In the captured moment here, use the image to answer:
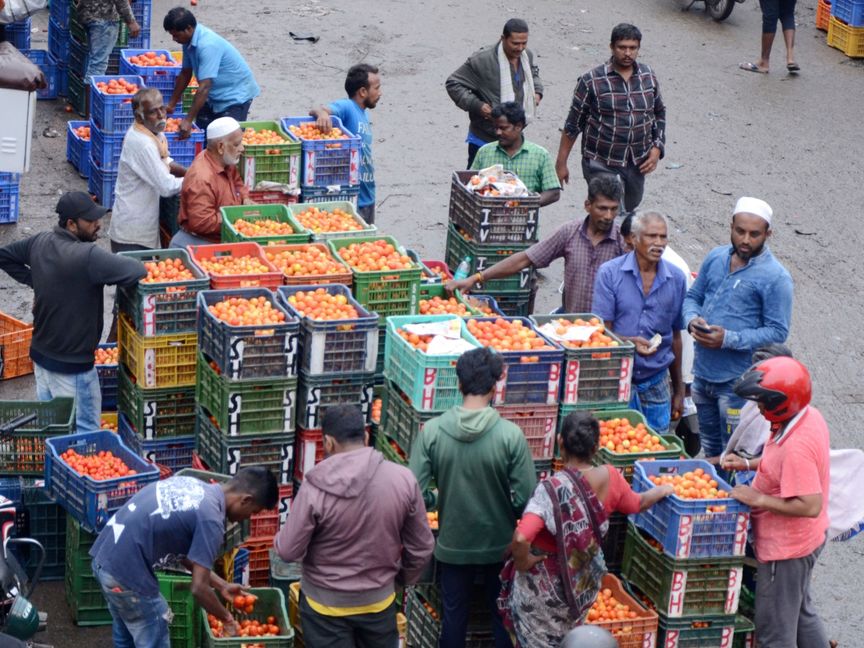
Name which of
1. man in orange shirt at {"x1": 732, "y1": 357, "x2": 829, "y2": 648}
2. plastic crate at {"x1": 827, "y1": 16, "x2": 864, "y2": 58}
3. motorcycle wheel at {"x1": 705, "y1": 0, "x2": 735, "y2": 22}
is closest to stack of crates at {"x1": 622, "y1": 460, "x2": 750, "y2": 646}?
man in orange shirt at {"x1": 732, "y1": 357, "x2": 829, "y2": 648}

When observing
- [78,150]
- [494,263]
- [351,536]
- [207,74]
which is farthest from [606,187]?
[78,150]

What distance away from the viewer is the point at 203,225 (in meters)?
9.80

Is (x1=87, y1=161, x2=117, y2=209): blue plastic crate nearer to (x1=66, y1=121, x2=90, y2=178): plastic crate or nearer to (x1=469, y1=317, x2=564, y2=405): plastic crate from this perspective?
(x1=66, y1=121, x2=90, y2=178): plastic crate

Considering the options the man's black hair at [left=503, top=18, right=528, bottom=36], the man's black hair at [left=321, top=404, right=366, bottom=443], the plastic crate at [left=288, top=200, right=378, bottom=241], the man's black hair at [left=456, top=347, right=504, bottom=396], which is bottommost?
the plastic crate at [left=288, top=200, right=378, bottom=241]

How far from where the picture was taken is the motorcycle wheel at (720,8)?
64.2 feet

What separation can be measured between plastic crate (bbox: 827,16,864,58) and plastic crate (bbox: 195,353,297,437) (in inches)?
527

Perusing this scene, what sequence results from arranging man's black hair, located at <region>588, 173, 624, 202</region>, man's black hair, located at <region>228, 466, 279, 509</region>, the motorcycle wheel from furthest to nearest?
the motorcycle wheel, man's black hair, located at <region>588, 173, 624, 202</region>, man's black hair, located at <region>228, 466, 279, 509</region>

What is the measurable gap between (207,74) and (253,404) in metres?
5.45

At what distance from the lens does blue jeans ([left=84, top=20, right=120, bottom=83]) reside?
1452cm

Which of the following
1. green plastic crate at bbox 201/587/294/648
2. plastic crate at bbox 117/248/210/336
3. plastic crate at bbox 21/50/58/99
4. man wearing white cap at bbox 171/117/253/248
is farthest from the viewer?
plastic crate at bbox 21/50/58/99

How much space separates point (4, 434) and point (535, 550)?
3.34 m

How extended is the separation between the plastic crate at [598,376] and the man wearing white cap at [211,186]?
3.24 m

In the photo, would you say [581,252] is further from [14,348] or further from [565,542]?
[14,348]

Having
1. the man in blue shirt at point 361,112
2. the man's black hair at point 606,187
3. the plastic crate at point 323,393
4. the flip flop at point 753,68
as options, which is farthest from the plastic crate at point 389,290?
the flip flop at point 753,68
